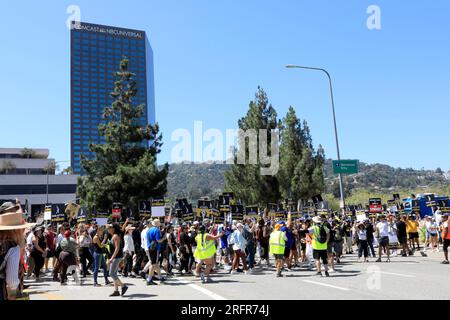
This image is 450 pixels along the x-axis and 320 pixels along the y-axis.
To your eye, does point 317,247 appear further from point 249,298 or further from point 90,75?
point 90,75

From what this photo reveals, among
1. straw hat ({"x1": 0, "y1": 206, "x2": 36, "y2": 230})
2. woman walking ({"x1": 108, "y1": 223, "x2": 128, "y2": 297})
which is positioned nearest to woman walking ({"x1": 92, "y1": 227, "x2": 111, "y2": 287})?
woman walking ({"x1": 108, "y1": 223, "x2": 128, "y2": 297})

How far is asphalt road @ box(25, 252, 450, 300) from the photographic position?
9.55 m

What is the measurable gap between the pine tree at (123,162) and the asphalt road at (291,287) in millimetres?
19132

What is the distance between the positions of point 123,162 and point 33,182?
184 ft

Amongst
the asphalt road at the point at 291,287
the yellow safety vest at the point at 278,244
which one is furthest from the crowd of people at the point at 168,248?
the asphalt road at the point at 291,287

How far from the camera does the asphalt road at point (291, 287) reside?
955 centimetres

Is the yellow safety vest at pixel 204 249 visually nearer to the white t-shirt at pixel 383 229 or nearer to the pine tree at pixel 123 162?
the white t-shirt at pixel 383 229

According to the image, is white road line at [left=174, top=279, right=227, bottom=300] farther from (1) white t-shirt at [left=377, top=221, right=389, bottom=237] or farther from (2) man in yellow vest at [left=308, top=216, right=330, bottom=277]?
(1) white t-shirt at [left=377, top=221, right=389, bottom=237]

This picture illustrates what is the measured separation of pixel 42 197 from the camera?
3241 inches

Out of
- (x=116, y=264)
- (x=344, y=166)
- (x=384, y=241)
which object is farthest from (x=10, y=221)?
(x=344, y=166)

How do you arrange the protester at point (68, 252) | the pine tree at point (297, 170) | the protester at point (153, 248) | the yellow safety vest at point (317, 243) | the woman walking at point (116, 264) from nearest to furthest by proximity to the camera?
the woman walking at point (116, 264), the protester at point (153, 248), the protester at point (68, 252), the yellow safety vest at point (317, 243), the pine tree at point (297, 170)

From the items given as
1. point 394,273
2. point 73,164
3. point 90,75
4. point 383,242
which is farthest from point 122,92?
point 90,75
